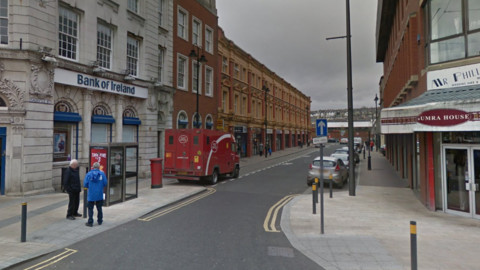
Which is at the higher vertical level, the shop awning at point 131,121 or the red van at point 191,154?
the shop awning at point 131,121

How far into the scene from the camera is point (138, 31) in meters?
18.3

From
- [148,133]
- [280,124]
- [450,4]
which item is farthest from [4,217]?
[280,124]

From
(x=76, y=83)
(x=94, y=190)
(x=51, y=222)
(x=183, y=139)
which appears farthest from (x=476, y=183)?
(x=76, y=83)

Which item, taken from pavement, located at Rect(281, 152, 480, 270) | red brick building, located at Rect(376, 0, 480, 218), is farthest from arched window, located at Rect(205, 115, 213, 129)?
red brick building, located at Rect(376, 0, 480, 218)

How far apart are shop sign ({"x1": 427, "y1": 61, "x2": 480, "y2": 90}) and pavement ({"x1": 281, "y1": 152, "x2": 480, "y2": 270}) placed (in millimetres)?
3924

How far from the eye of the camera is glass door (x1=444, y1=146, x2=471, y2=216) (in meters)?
8.82

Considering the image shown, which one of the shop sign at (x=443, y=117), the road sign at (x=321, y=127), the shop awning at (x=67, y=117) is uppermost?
the shop awning at (x=67, y=117)

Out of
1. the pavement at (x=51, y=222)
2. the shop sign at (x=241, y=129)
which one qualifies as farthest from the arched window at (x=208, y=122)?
the pavement at (x=51, y=222)

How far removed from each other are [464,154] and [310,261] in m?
6.29

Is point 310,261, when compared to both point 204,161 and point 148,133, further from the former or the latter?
point 148,133

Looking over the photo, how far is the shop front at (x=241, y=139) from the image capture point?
34.7m

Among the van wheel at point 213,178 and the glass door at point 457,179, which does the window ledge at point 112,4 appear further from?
the glass door at point 457,179

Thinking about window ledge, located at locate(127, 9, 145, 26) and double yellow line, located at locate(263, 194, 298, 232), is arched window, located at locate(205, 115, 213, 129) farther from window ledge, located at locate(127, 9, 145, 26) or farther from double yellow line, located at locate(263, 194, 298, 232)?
double yellow line, located at locate(263, 194, 298, 232)

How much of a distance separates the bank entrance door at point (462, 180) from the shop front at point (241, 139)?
2553 centimetres
